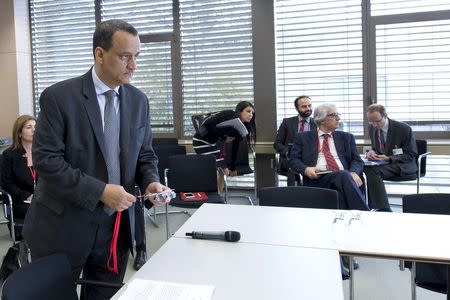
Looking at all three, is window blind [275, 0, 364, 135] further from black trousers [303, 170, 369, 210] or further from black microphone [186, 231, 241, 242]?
black microphone [186, 231, 241, 242]

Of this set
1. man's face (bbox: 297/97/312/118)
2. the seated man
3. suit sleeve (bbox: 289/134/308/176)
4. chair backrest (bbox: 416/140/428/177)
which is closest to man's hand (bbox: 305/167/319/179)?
the seated man

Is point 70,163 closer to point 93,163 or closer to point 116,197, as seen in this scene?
point 93,163

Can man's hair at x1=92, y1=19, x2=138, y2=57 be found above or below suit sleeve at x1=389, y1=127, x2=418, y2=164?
above

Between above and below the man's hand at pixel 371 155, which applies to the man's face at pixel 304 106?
above

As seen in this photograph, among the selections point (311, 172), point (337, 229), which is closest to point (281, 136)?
point (311, 172)

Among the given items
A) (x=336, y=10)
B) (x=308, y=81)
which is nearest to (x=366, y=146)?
(x=308, y=81)

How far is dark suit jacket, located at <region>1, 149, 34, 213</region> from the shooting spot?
3.46m

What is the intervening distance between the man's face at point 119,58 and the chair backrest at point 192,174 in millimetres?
2402

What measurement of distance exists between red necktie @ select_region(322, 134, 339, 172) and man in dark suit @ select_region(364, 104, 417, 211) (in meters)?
0.72

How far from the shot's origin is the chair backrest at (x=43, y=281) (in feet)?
4.18

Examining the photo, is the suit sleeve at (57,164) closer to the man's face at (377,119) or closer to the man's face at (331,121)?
the man's face at (331,121)

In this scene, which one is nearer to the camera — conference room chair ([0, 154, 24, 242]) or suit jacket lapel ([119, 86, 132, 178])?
suit jacket lapel ([119, 86, 132, 178])

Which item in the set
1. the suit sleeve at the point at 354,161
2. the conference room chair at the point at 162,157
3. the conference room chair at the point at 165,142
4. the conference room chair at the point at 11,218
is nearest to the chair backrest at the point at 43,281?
the conference room chair at the point at 11,218

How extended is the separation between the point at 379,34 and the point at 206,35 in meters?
2.24
